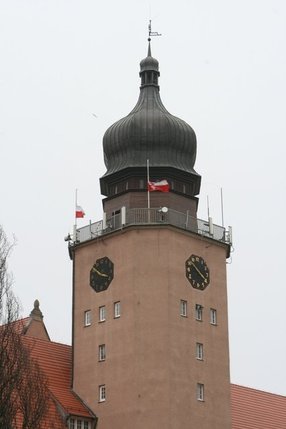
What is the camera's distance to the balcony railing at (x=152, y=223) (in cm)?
5816

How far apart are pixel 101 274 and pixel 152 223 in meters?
3.49

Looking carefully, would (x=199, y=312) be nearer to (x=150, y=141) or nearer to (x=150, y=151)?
(x=150, y=151)

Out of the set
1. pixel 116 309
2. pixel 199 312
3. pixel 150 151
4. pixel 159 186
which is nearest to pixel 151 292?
pixel 116 309

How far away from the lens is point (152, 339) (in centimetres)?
5566

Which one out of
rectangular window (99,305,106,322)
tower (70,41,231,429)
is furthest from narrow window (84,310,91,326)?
rectangular window (99,305,106,322)

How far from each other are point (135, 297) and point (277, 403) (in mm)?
16424

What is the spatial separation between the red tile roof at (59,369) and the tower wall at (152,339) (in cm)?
54

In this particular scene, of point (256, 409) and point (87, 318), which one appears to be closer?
point (87, 318)

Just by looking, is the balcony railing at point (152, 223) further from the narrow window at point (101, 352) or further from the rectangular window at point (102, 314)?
the narrow window at point (101, 352)

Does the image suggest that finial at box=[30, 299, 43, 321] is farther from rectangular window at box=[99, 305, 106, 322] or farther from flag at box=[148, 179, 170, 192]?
flag at box=[148, 179, 170, 192]

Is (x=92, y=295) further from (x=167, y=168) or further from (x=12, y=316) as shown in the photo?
(x=12, y=316)

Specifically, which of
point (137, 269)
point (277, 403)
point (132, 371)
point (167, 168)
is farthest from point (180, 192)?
point (277, 403)

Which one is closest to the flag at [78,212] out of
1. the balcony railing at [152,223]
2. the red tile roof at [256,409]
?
the balcony railing at [152,223]

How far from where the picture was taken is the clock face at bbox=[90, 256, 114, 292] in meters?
58.1
